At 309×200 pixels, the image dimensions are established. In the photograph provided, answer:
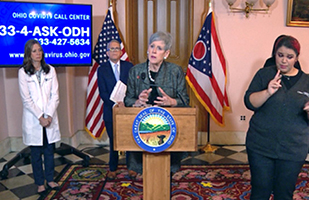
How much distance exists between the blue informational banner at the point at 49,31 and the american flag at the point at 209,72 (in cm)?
151

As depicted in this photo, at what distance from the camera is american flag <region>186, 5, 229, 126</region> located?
4238 mm

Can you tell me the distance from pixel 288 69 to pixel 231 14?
2.94 meters

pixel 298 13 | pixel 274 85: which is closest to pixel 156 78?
pixel 274 85

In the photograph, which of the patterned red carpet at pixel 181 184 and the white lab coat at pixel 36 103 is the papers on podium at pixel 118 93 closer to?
the white lab coat at pixel 36 103

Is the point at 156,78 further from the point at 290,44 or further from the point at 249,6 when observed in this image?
the point at 249,6

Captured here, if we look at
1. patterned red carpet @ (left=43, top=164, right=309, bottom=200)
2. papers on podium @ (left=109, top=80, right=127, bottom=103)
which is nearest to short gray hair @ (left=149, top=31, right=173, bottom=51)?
papers on podium @ (left=109, top=80, right=127, bottom=103)

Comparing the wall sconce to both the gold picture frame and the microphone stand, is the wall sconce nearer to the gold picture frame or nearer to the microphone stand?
the gold picture frame

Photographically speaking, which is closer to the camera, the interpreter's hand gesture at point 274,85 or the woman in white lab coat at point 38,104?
the interpreter's hand gesture at point 274,85

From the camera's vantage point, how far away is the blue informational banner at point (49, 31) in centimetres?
355

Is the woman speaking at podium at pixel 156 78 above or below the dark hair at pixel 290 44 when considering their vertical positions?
below

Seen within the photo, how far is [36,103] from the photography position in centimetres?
293

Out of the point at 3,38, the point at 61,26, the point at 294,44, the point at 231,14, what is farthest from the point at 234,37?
the point at 3,38

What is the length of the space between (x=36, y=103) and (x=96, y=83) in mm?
1570

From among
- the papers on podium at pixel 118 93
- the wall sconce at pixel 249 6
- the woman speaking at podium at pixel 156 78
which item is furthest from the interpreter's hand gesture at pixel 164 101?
the wall sconce at pixel 249 6
